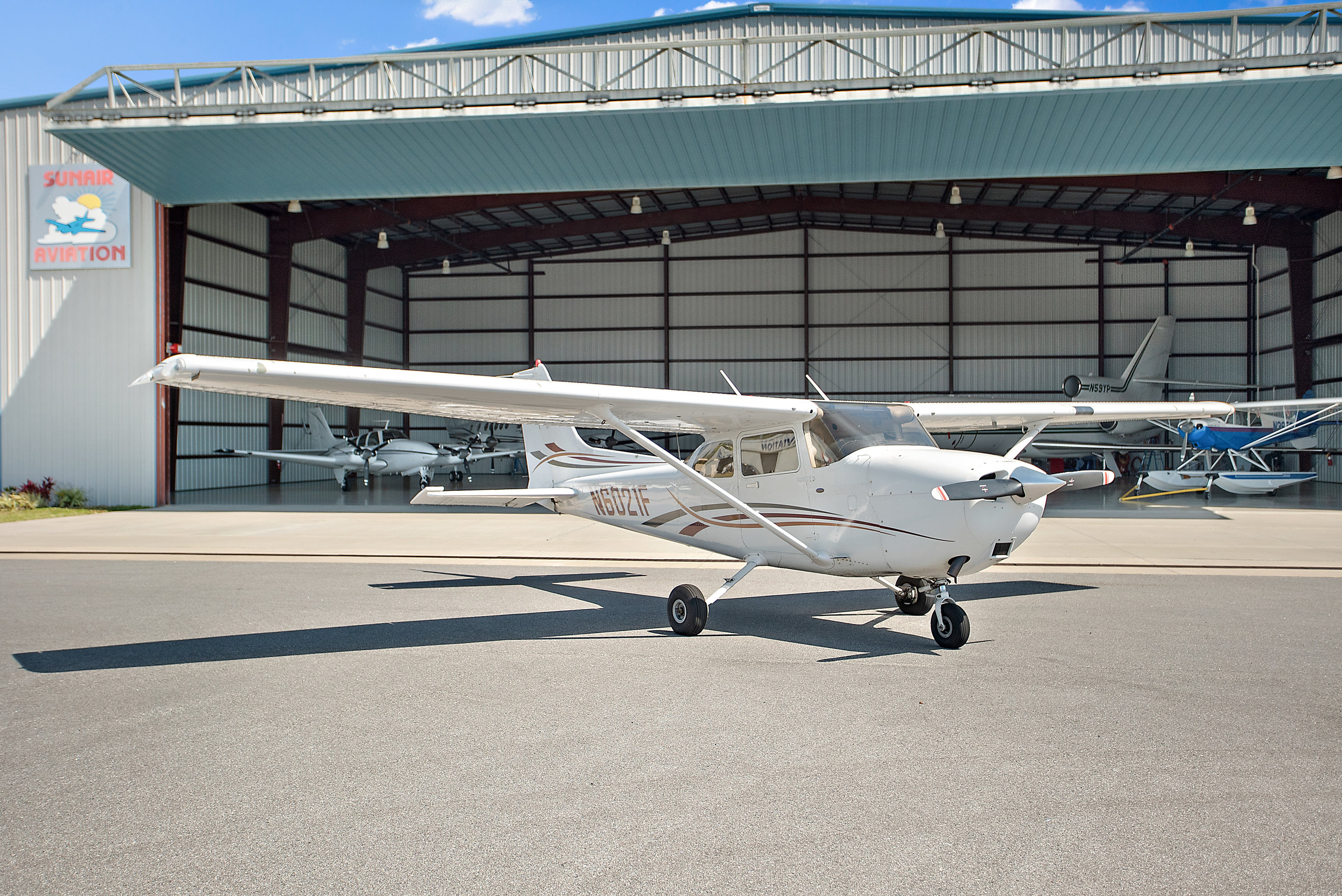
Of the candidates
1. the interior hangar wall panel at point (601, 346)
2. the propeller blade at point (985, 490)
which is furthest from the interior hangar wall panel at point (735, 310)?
the propeller blade at point (985, 490)

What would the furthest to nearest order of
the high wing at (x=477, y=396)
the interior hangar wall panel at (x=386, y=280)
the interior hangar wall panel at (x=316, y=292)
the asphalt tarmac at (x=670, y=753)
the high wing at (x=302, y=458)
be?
1. the interior hangar wall panel at (x=386, y=280)
2. the interior hangar wall panel at (x=316, y=292)
3. the high wing at (x=302, y=458)
4. the high wing at (x=477, y=396)
5. the asphalt tarmac at (x=670, y=753)

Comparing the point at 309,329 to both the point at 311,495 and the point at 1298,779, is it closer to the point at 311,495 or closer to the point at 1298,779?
the point at 311,495

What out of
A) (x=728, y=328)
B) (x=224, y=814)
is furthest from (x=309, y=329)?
(x=224, y=814)

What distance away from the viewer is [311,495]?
2534cm

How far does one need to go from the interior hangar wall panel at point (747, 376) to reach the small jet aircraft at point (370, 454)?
9.81 m

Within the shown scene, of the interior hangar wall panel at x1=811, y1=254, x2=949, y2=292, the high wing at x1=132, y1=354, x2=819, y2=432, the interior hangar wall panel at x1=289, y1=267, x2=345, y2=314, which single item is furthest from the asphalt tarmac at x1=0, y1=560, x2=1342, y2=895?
the interior hangar wall panel at x1=811, y1=254, x2=949, y2=292

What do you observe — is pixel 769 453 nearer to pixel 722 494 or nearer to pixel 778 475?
pixel 778 475

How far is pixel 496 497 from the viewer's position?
932 centimetres

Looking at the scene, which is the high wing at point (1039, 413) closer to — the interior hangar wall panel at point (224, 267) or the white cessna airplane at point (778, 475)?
the white cessna airplane at point (778, 475)

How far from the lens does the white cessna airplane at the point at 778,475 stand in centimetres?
617

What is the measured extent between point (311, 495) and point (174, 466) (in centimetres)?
374

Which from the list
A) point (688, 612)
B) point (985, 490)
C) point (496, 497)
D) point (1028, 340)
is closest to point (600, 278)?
point (1028, 340)

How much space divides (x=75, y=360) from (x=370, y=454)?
8.84 metres

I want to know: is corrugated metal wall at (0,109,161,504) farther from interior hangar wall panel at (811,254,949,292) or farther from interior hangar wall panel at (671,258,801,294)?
interior hangar wall panel at (811,254,949,292)
